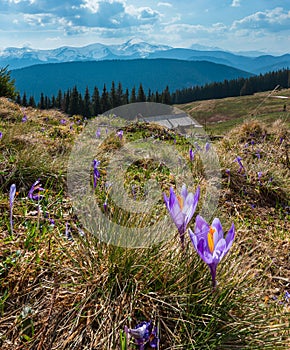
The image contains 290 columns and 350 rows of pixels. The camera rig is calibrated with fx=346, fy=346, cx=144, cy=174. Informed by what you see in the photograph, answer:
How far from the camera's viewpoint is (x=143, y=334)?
141 cm

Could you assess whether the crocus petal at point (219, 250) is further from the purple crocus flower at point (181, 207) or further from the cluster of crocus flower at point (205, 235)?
the purple crocus flower at point (181, 207)

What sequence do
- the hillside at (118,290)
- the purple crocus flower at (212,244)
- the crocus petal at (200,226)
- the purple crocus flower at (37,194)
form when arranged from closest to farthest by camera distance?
the purple crocus flower at (212,244) → the crocus petal at (200,226) → the hillside at (118,290) → the purple crocus flower at (37,194)

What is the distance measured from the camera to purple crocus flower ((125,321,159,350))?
1.39 metres

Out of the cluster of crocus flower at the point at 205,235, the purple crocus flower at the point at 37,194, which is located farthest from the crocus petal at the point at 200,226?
the purple crocus flower at the point at 37,194

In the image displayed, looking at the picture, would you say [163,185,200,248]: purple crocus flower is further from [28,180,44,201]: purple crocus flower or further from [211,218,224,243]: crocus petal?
[28,180,44,201]: purple crocus flower

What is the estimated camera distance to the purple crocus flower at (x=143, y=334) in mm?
1394

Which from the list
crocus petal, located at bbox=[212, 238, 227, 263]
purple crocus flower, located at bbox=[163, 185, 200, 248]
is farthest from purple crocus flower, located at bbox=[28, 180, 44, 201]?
crocus petal, located at bbox=[212, 238, 227, 263]

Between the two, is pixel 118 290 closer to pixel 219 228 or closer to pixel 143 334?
pixel 143 334

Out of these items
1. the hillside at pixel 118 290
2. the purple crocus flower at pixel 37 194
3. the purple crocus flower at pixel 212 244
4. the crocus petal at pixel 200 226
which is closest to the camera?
the purple crocus flower at pixel 212 244

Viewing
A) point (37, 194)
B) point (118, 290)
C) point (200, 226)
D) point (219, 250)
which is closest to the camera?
point (219, 250)

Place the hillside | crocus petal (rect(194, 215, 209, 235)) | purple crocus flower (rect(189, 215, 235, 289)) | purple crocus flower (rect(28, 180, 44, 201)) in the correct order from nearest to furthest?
purple crocus flower (rect(189, 215, 235, 289)) → crocus petal (rect(194, 215, 209, 235)) → the hillside → purple crocus flower (rect(28, 180, 44, 201))

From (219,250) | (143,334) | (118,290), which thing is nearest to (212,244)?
(219,250)

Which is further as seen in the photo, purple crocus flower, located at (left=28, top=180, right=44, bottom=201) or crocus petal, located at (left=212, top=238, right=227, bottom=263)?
purple crocus flower, located at (left=28, top=180, right=44, bottom=201)

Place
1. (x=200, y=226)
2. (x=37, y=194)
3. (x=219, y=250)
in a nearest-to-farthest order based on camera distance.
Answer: (x=219, y=250) → (x=200, y=226) → (x=37, y=194)
